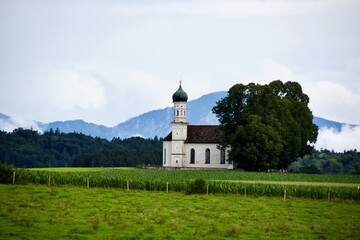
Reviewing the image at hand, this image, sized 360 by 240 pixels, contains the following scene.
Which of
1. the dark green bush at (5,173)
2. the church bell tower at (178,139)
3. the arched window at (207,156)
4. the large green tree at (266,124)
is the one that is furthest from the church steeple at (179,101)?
the dark green bush at (5,173)

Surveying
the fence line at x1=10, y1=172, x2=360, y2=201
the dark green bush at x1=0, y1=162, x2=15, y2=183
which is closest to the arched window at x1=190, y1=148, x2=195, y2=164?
the fence line at x1=10, y1=172, x2=360, y2=201

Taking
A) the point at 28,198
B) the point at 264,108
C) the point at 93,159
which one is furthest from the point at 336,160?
the point at 28,198

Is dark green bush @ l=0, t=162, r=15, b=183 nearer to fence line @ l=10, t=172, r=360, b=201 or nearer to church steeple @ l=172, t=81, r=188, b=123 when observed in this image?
fence line @ l=10, t=172, r=360, b=201

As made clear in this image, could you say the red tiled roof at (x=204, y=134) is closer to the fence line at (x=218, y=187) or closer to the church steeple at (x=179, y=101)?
the church steeple at (x=179, y=101)

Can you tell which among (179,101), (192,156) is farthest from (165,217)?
(179,101)

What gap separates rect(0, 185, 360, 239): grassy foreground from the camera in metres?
30.6

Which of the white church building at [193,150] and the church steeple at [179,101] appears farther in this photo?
the church steeple at [179,101]

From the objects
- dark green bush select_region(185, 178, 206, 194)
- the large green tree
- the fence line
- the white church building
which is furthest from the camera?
the white church building

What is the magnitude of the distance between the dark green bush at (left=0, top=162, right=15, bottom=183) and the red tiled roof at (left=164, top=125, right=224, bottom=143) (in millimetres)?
59357

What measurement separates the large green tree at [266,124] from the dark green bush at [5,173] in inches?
1745

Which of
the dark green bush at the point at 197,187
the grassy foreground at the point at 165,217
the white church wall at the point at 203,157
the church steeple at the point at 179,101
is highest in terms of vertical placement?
the church steeple at the point at 179,101

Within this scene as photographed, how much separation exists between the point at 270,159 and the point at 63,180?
4390cm

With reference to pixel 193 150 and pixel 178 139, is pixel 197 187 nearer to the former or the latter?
pixel 178 139

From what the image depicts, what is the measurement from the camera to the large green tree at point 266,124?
9669cm
